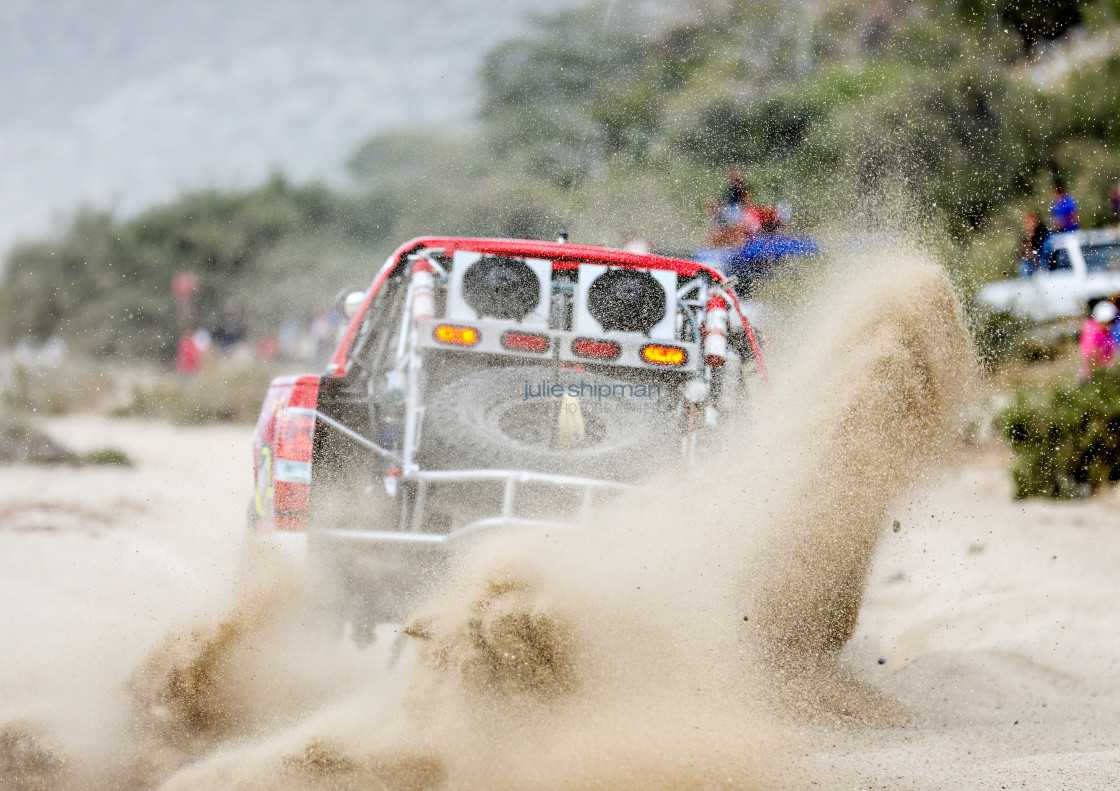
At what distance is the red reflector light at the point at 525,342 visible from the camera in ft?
14.4

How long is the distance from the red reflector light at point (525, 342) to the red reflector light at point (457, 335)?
119 mm

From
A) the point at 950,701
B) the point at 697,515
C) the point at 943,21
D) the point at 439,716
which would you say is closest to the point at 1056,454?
the point at 950,701

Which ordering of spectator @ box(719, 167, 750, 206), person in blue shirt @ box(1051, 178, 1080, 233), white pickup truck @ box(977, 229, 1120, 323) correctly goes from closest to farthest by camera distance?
1. white pickup truck @ box(977, 229, 1120, 323)
2. person in blue shirt @ box(1051, 178, 1080, 233)
3. spectator @ box(719, 167, 750, 206)

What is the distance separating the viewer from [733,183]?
568 inches

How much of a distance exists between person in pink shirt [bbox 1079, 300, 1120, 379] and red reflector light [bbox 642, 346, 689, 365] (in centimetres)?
538

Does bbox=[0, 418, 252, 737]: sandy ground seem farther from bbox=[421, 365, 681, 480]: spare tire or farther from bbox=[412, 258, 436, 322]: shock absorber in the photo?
bbox=[412, 258, 436, 322]: shock absorber

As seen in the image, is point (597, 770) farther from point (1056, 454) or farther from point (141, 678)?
point (1056, 454)

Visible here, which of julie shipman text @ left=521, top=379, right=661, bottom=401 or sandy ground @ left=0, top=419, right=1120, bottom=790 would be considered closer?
sandy ground @ left=0, top=419, right=1120, bottom=790

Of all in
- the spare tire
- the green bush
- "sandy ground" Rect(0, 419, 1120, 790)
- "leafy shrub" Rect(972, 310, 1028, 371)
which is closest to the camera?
"sandy ground" Rect(0, 419, 1120, 790)

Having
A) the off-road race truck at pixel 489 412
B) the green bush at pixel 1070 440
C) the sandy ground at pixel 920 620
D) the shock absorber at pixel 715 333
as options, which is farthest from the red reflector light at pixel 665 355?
the green bush at pixel 1070 440

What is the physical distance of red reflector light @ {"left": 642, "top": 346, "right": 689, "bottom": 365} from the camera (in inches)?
178

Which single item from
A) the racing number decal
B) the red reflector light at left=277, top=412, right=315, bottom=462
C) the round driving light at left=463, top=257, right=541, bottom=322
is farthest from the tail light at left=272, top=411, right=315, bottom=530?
the round driving light at left=463, top=257, right=541, bottom=322

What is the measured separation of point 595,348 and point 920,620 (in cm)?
302

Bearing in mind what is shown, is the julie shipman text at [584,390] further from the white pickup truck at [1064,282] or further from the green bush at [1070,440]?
the white pickup truck at [1064,282]
